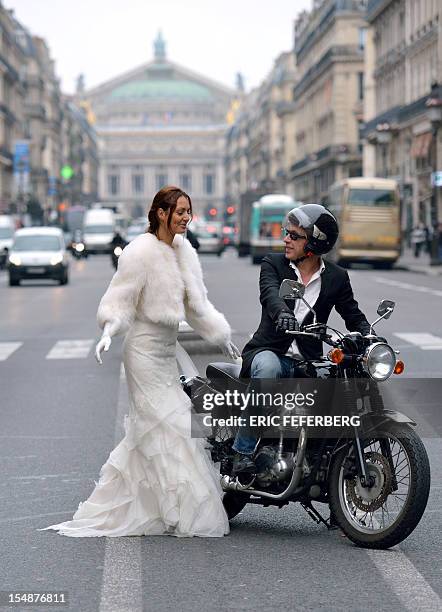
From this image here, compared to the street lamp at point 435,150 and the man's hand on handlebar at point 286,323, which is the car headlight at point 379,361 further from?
the street lamp at point 435,150

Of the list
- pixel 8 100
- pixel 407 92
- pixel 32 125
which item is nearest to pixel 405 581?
pixel 407 92

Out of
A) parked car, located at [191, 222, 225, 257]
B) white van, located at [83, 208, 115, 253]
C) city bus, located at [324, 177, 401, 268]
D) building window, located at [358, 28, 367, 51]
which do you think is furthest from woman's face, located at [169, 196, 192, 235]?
building window, located at [358, 28, 367, 51]

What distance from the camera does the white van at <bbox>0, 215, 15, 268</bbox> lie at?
59.1m

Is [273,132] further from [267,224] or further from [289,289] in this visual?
[289,289]

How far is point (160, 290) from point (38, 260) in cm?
3474

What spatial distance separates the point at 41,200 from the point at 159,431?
413ft

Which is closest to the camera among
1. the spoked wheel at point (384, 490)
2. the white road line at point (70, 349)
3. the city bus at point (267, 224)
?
the spoked wheel at point (384, 490)

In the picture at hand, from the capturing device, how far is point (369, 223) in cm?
5478

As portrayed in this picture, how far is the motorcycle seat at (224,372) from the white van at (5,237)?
51736 millimetres

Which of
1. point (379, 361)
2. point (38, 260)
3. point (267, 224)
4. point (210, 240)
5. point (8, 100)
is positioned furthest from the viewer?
point (8, 100)

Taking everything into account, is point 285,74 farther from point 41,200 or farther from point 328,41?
point 328,41

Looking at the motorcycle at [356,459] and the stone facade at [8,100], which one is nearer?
the motorcycle at [356,459]

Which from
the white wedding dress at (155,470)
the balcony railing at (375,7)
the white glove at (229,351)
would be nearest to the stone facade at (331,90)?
the balcony railing at (375,7)

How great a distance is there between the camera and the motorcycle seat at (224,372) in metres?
7.45
